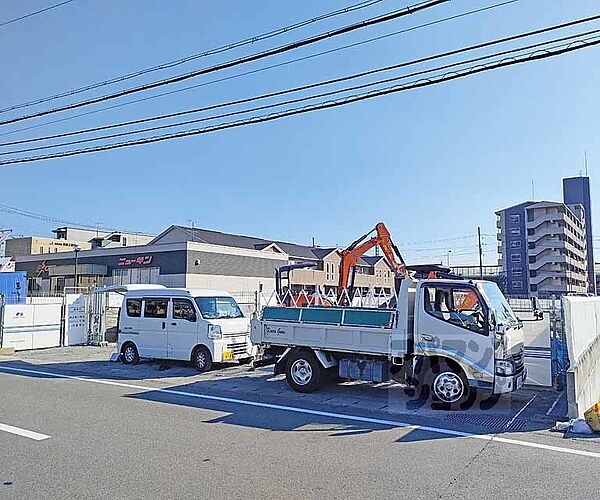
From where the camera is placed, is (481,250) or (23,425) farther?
(481,250)

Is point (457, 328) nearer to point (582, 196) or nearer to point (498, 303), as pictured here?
point (498, 303)

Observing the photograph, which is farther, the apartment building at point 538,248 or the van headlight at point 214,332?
the apartment building at point 538,248

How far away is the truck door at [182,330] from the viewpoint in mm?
14055

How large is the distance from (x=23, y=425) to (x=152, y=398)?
105 inches

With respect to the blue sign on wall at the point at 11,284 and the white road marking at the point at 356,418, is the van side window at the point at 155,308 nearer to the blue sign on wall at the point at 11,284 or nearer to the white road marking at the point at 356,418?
the white road marking at the point at 356,418

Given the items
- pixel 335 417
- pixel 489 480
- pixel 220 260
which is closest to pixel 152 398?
pixel 335 417

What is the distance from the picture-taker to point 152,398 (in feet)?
33.4

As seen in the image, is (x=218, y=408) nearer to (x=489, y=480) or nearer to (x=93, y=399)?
(x=93, y=399)

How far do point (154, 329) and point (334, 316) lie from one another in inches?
247

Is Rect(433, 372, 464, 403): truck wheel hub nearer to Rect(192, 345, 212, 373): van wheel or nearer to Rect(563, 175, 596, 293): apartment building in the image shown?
Rect(192, 345, 212, 373): van wheel

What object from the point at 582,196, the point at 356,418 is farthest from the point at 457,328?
the point at 582,196

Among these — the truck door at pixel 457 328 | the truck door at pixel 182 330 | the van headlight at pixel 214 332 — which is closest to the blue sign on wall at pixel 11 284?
the truck door at pixel 182 330

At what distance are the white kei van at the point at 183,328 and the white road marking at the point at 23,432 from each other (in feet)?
20.5

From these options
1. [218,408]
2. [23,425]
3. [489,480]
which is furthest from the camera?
[218,408]
